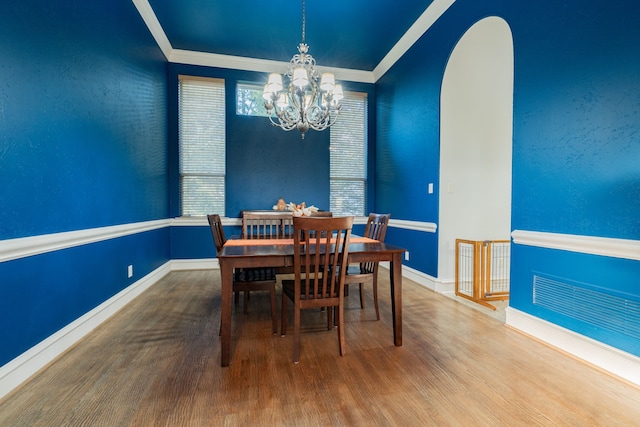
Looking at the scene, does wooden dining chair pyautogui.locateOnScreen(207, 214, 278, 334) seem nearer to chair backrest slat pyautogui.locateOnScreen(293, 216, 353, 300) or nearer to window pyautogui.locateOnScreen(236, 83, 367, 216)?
chair backrest slat pyautogui.locateOnScreen(293, 216, 353, 300)

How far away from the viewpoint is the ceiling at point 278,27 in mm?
3266

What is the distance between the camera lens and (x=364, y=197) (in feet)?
16.8

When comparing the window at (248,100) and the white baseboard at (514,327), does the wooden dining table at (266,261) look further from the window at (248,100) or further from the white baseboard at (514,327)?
the window at (248,100)

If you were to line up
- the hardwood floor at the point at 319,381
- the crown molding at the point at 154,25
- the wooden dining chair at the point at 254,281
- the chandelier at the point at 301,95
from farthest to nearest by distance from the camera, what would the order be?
the crown molding at the point at 154,25
the chandelier at the point at 301,95
the wooden dining chair at the point at 254,281
the hardwood floor at the point at 319,381

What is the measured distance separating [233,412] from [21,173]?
174 cm

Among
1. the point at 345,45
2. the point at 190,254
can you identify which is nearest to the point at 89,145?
the point at 190,254

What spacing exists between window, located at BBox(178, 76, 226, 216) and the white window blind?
6.07 feet

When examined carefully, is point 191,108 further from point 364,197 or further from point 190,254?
point 364,197

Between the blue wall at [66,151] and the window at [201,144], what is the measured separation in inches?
43.1

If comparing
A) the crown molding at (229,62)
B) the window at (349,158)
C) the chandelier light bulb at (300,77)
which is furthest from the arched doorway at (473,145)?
the crown molding at (229,62)

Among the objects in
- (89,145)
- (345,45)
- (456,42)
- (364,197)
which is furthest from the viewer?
(364,197)

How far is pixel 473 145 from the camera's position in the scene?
11.5 feet

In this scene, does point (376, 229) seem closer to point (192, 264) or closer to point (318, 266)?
point (318, 266)

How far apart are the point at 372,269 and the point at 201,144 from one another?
341 centimetres
